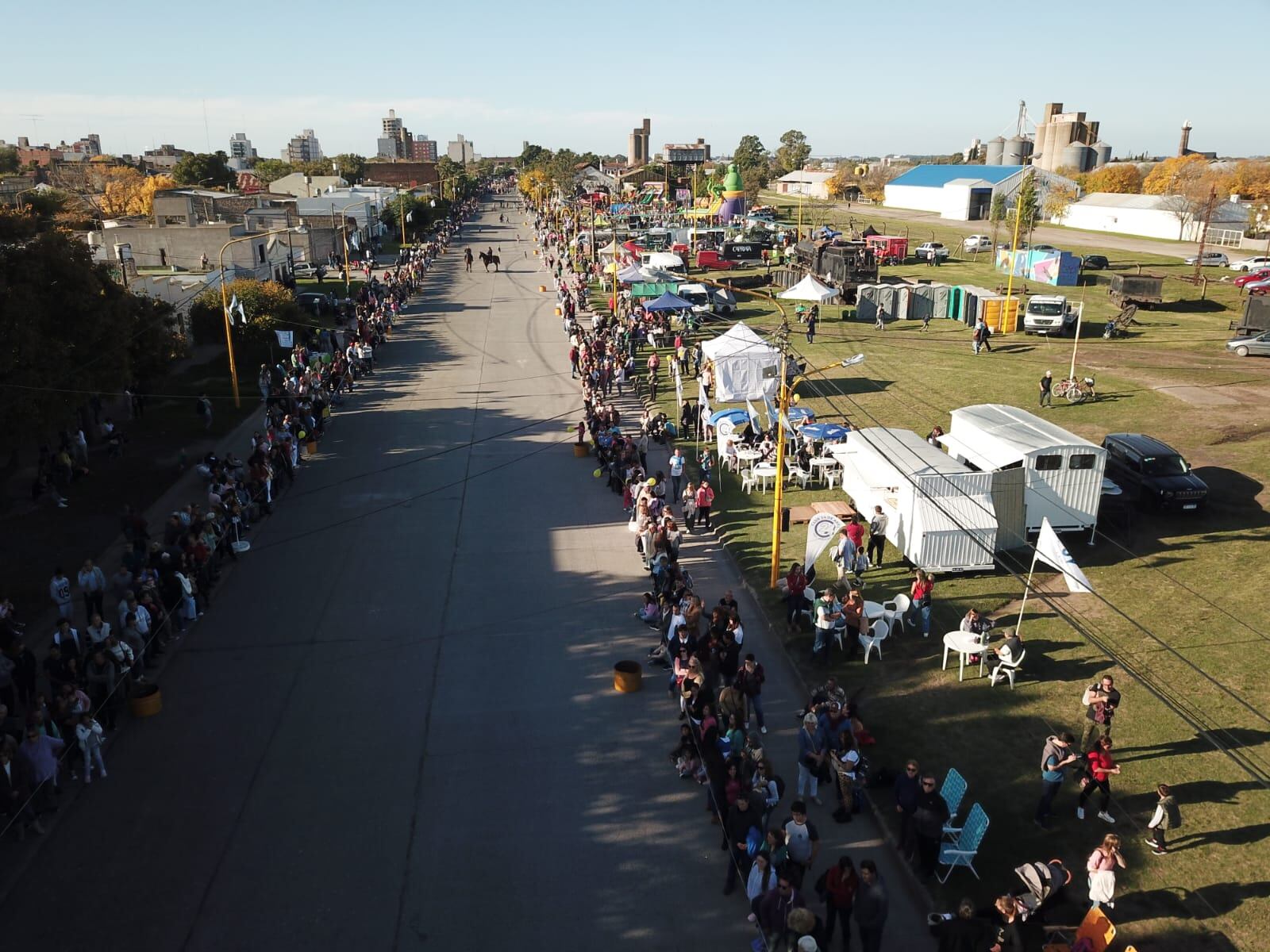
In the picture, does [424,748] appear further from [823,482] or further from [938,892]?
[823,482]

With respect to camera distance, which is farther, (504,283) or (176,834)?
(504,283)

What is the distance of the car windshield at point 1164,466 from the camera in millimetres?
18781

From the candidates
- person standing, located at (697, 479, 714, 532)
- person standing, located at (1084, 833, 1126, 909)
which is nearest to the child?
→ person standing, located at (1084, 833, 1126, 909)

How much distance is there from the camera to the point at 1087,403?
27219 millimetres

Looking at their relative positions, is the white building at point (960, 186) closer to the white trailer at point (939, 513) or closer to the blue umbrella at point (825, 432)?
the blue umbrella at point (825, 432)

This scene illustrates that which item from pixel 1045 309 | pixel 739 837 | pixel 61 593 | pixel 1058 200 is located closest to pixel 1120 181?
pixel 1058 200

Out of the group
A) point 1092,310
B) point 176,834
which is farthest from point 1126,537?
point 1092,310

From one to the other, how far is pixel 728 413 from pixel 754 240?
161ft

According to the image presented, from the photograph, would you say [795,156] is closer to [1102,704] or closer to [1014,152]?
[1014,152]

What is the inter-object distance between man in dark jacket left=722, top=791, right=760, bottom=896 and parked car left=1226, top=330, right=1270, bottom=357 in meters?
33.0

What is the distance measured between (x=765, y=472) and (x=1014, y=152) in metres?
147

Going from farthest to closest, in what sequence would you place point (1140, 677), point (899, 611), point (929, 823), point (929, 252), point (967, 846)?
1. point (929, 252)
2. point (899, 611)
3. point (1140, 677)
4. point (967, 846)
5. point (929, 823)

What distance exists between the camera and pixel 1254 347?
33.0m

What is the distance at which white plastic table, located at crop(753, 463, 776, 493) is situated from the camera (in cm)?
2111
